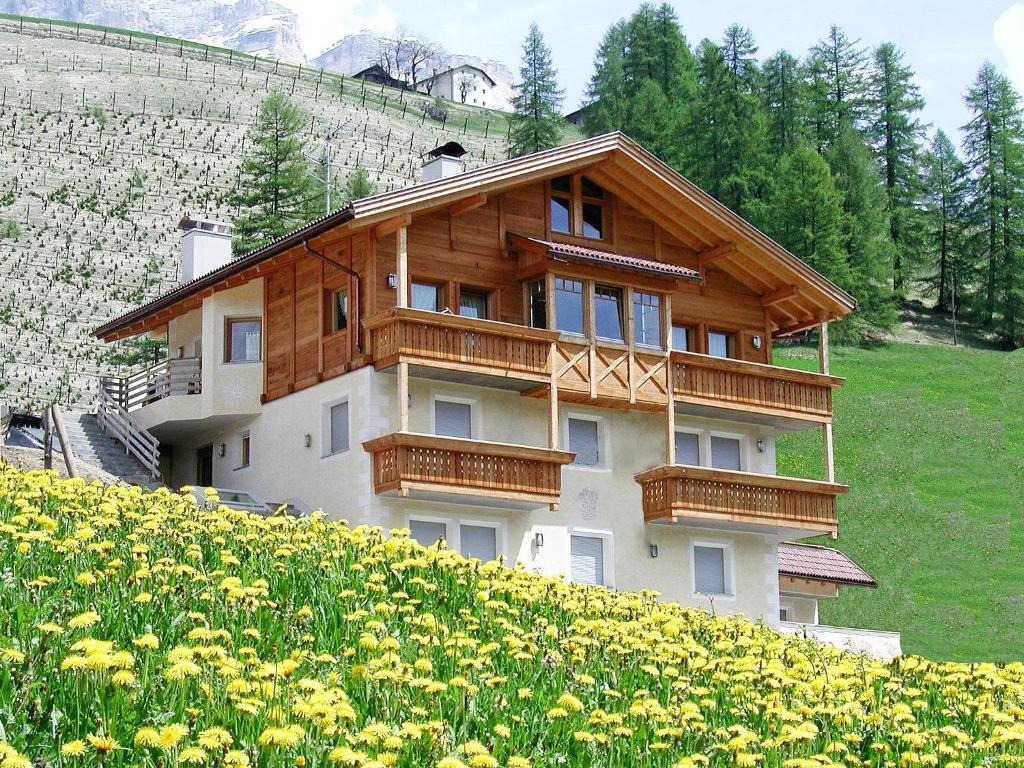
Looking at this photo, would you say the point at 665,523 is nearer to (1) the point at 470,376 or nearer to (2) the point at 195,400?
(1) the point at 470,376

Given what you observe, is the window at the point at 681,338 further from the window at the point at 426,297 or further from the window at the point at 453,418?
the window at the point at 426,297

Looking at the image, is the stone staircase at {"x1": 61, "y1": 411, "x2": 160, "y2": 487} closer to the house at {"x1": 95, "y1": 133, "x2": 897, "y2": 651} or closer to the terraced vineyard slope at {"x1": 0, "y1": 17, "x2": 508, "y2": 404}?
the house at {"x1": 95, "y1": 133, "x2": 897, "y2": 651}

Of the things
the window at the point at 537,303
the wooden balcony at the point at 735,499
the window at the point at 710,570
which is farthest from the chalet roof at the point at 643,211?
the window at the point at 710,570

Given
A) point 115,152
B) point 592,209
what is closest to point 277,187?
point 592,209

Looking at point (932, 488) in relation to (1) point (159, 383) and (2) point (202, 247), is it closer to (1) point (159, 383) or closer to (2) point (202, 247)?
(2) point (202, 247)

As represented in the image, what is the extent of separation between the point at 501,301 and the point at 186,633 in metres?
18.2

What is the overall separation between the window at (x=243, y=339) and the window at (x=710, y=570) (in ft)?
33.0

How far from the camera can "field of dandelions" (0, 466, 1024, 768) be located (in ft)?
30.5

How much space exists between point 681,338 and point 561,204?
4.03m

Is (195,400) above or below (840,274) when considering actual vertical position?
below

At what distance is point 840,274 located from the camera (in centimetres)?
6994

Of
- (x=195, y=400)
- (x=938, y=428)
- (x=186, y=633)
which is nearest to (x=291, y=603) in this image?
(x=186, y=633)

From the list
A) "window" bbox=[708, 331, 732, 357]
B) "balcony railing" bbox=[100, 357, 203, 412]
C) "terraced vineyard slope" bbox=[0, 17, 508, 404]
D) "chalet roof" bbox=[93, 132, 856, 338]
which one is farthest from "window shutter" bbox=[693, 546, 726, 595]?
"terraced vineyard slope" bbox=[0, 17, 508, 404]

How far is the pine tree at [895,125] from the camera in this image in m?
85.2
